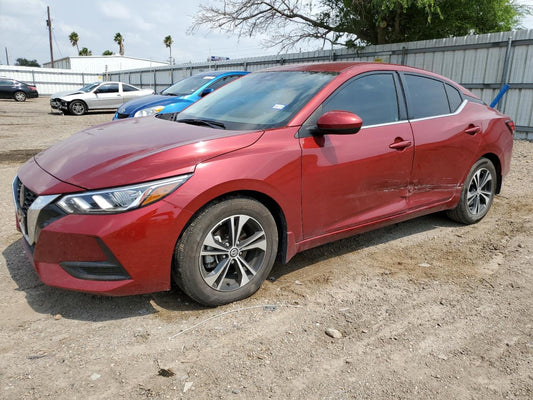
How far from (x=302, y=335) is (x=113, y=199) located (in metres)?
1.39

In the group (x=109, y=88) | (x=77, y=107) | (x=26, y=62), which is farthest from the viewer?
(x=26, y=62)

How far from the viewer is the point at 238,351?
2.50 metres

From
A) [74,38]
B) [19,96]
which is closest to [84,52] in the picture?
[74,38]

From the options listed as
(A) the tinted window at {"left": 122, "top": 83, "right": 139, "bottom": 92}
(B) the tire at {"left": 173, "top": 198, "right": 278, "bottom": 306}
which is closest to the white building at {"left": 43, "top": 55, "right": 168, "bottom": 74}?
Result: (A) the tinted window at {"left": 122, "top": 83, "right": 139, "bottom": 92}

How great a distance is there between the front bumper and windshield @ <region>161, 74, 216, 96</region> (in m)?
7.25

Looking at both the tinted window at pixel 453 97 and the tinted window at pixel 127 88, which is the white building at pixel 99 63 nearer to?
the tinted window at pixel 127 88

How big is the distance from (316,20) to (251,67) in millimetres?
3556

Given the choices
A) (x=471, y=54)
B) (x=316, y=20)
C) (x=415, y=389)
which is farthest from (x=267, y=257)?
(x=316, y=20)

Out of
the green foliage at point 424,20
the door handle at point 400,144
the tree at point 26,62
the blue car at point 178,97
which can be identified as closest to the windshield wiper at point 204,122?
the door handle at point 400,144

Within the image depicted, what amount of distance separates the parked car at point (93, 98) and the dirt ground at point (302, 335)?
17074mm

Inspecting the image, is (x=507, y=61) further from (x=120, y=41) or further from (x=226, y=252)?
(x=120, y=41)

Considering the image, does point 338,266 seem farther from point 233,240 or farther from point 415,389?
point 415,389

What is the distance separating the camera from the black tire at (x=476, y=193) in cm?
458

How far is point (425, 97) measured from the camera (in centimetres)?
414
